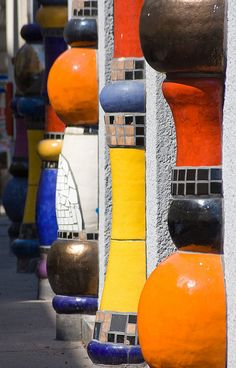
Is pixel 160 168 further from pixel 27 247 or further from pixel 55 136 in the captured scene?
pixel 27 247

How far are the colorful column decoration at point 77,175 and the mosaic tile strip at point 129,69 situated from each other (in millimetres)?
1431

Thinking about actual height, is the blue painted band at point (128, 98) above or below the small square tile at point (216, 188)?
above

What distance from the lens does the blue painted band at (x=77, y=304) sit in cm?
895

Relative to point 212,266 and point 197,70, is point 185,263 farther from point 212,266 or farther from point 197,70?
point 197,70

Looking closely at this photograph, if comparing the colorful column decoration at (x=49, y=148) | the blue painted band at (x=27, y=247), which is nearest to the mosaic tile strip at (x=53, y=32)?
the colorful column decoration at (x=49, y=148)

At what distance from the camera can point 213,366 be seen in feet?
17.2

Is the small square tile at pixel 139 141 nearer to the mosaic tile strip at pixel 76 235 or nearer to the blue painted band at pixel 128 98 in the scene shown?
the blue painted band at pixel 128 98

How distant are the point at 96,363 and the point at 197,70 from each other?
8.13 ft

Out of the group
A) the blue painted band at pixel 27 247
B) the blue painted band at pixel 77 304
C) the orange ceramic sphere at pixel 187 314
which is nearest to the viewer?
the orange ceramic sphere at pixel 187 314

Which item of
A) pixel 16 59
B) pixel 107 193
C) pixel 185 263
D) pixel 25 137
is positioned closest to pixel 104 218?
pixel 107 193

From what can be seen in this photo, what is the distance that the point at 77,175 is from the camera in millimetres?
9016

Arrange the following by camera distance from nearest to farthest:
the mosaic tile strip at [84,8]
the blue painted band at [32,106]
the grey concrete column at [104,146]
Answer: the grey concrete column at [104,146], the mosaic tile strip at [84,8], the blue painted band at [32,106]

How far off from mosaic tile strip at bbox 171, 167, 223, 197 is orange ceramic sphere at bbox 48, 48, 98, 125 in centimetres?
333

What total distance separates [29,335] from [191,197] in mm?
4472
